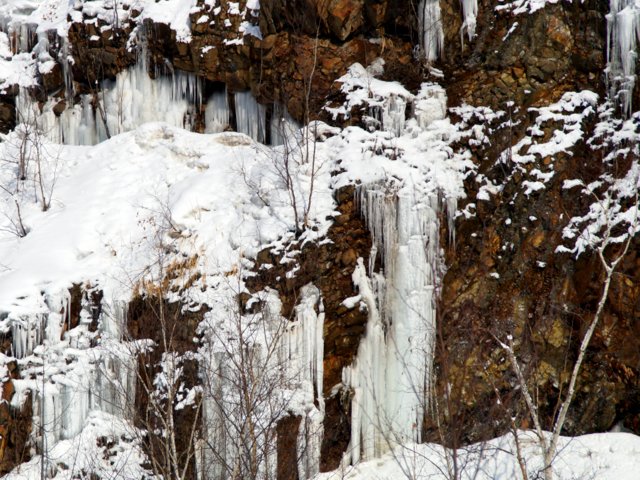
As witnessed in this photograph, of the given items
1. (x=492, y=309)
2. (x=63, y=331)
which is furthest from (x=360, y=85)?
(x=63, y=331)

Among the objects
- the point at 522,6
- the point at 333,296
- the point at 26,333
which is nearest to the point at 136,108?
the point at 26,333

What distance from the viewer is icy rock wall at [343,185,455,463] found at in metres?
11.0

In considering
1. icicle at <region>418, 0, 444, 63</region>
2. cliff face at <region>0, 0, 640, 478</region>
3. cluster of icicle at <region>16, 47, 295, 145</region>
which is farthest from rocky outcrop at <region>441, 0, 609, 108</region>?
cluster of icicle at <region>16, 47, 295, 145</region>

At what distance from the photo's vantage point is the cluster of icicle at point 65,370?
10.4 m

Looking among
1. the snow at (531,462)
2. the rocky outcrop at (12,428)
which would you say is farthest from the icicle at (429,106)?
the rocky outcrop at (12,428)

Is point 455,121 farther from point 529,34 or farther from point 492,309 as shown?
point 492,309

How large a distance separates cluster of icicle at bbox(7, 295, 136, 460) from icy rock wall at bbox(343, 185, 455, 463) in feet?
12.1

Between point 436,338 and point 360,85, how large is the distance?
5412 mm

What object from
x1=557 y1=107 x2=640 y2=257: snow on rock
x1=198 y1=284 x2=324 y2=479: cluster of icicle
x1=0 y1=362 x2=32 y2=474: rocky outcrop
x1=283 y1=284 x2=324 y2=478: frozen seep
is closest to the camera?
x1=198 y1=284 x2=324 y2=479: cluster of icicle

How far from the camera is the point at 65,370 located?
418 inches

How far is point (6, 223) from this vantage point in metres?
13.2

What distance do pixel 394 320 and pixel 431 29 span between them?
240 inches

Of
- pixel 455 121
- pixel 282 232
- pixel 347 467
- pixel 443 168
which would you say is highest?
pixel 455 121

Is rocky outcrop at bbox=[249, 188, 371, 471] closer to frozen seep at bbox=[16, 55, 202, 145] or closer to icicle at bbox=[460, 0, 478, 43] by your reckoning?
icicle at bbox=[460, 0, 478, 43]
